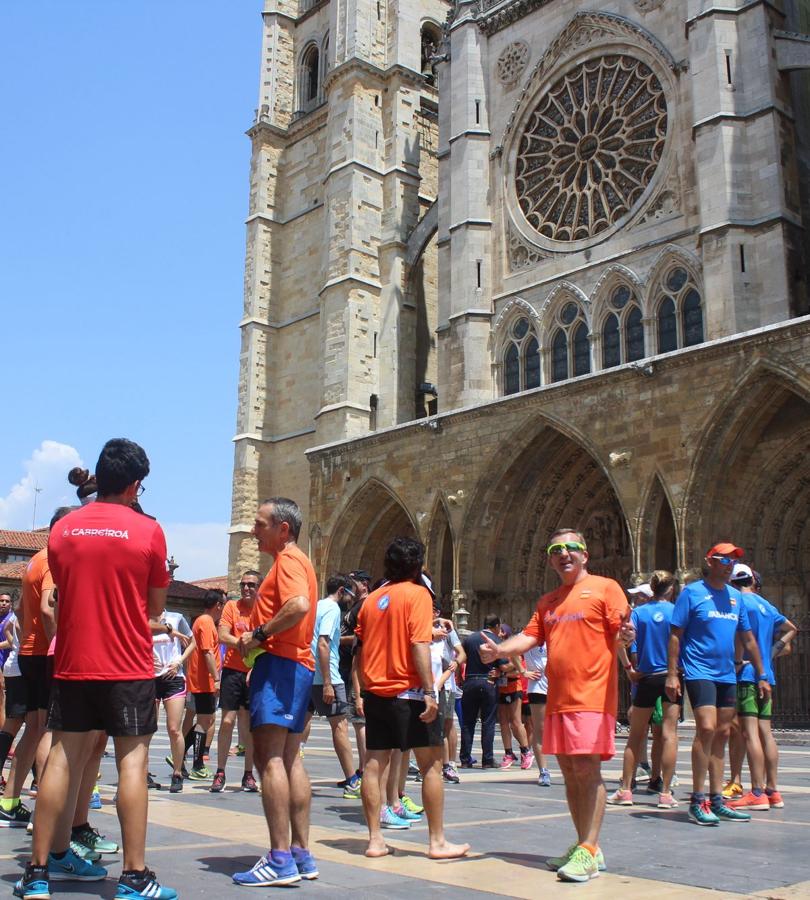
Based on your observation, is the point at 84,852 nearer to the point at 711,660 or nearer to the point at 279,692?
the point at 279,692

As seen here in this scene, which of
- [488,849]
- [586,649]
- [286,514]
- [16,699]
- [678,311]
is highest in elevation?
[678,311]

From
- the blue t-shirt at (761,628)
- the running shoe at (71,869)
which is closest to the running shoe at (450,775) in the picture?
the blue t-shirt at (761,628)

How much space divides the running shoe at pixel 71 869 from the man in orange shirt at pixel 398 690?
1.19 metres

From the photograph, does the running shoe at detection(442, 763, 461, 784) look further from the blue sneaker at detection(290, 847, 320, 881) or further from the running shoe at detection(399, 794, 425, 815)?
the blue sneaker at detection(290, 847, 320, 881)

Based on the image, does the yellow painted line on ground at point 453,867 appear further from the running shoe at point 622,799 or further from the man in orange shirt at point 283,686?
the running shoe at point 622,799

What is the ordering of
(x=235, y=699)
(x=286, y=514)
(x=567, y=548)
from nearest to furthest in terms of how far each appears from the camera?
(x=286, y=514) < (x=567, y=548) < (x=235, y=699)

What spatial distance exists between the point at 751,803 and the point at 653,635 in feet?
3.86

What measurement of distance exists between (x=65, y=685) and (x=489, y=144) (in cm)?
2151

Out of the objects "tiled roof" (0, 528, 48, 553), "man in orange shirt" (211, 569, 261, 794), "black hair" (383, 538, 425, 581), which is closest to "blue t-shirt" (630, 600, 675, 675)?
"black hair" (383, 538, 425, 581)

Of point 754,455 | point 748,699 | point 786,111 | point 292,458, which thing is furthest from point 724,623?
point 292,458

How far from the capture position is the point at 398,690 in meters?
4.63

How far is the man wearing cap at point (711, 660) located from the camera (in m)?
5.66

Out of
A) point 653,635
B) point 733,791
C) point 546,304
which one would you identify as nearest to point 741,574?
point 653,635

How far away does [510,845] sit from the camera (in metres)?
4.75
